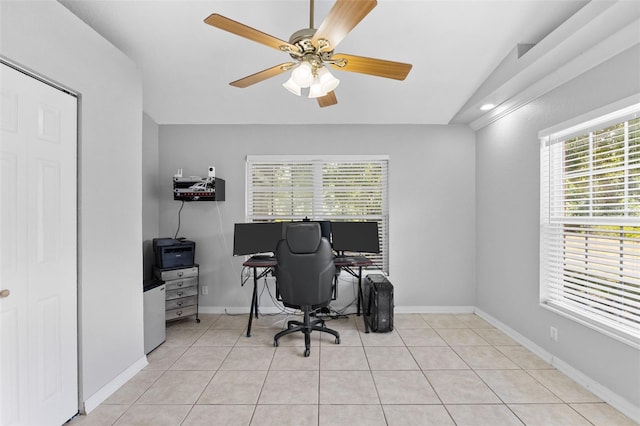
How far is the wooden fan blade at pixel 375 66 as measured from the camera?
71.4 inches

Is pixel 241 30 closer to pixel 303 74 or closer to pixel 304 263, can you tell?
pixel 303 74

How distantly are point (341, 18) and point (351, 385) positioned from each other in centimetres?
245

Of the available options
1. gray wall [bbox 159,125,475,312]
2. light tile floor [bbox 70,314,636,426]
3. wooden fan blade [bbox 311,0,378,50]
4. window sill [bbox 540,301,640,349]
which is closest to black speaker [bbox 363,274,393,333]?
light tile floor [bbox 70,314,636,426]

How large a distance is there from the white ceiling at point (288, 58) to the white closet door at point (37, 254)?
0.90m

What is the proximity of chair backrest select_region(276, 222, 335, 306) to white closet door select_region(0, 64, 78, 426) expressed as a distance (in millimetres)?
1572

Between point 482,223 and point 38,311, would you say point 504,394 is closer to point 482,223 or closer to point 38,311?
point 482,223

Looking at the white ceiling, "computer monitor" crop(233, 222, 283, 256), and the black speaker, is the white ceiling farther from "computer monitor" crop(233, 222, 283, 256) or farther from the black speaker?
the black speaker

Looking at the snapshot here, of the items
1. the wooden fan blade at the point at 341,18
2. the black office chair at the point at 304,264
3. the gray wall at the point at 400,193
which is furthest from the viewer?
the gray wall at the point at 400,193

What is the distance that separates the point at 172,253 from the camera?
3471mm

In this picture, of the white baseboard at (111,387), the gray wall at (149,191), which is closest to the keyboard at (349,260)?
the white baseboard at (111,387)

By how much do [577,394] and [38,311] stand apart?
3.63 m

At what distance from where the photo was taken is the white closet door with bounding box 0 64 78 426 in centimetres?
160

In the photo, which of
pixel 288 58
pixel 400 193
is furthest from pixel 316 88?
pixel 400 193

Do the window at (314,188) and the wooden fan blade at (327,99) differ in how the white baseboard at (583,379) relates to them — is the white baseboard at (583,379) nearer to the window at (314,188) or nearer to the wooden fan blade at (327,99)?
the window at (314,188)
